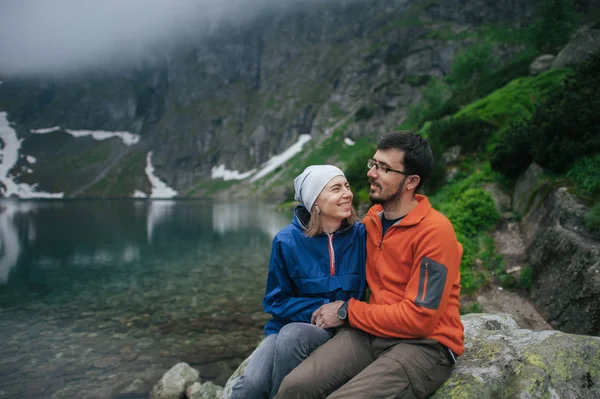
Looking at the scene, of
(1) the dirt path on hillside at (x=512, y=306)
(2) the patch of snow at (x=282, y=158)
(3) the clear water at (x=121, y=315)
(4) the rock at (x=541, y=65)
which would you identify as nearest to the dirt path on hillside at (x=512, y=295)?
(1) the dirt path on hillside at (x=512, y=306)

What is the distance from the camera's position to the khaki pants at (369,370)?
3156mm

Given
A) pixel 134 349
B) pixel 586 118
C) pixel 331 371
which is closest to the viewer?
pixel 331 371

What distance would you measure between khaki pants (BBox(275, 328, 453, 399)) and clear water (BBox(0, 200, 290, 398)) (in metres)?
7.72

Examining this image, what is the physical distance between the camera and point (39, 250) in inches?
1169

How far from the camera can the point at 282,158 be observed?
6634 inches

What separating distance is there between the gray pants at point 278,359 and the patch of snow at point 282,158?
156 metres

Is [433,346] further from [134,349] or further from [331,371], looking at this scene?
[134,349]

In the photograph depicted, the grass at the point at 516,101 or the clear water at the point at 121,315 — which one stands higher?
the grass at the point at 516,101

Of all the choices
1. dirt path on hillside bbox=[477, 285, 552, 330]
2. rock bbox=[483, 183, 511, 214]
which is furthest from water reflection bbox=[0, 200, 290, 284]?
dirt path on hillside bbox=[477, 285, 552, 330]

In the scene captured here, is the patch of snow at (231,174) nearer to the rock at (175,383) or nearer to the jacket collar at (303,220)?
the rock at (175,383)

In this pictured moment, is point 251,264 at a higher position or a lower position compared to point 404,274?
lower

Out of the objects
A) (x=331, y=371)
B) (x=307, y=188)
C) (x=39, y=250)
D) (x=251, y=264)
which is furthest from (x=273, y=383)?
(x=39, y=250)

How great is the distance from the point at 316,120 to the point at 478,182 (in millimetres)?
154770

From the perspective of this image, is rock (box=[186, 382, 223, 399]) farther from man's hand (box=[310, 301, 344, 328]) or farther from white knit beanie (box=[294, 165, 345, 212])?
white knit beanie (box=[294, 165, 345, 212])
